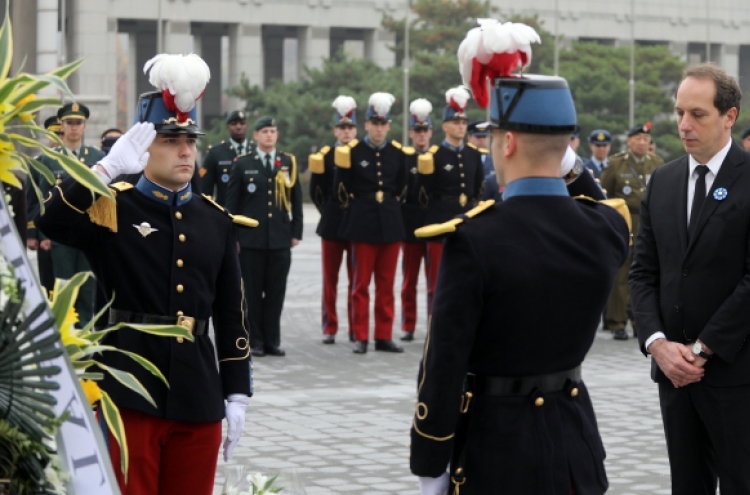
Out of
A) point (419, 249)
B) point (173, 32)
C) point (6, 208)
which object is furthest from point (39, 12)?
point (6, 208)

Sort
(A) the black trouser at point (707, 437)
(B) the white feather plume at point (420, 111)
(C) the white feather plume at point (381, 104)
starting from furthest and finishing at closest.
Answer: (B) the white feather plume at point (420, 111), (C) the white feather plume at point (381, 104), (A) the black trouser at point (707, 437)

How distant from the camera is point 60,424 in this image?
6.81 feet

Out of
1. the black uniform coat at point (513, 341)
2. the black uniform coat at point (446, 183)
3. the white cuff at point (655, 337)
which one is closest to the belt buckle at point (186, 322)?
the black uniform coat at point (513, 341)

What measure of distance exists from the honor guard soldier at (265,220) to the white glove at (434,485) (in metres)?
8.17

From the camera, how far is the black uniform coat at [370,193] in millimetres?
12055

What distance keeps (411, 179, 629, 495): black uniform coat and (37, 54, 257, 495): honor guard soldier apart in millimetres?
1090

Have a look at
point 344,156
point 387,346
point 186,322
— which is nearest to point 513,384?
point 186,322

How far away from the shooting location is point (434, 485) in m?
3.33

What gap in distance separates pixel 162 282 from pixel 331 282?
8.36 metres

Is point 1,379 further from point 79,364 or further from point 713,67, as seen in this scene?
point 713,67

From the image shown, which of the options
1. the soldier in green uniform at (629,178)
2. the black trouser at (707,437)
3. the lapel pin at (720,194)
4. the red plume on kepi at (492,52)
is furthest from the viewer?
the soldier in green uniform at (629,178)

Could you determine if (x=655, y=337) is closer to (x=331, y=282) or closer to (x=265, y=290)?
(x=265, y=290)

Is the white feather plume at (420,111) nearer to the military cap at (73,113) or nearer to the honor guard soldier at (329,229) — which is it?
the honor guard soldier at (329,229)

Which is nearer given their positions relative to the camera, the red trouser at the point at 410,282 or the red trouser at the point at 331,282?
the red trouser at the point at 331,282
